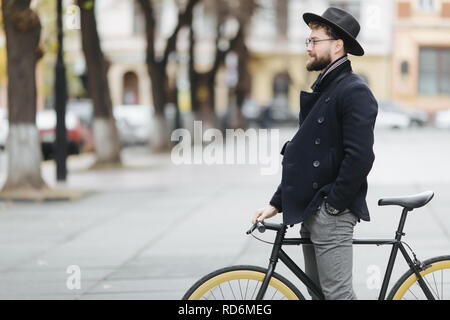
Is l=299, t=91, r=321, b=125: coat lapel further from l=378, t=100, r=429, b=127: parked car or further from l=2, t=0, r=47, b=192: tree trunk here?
l=378, t=100, r=429, b=127: parked car

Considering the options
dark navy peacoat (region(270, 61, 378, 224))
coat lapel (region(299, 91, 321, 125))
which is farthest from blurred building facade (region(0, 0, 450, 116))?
dark navy peacoat (region(270, 61, 378, 224))

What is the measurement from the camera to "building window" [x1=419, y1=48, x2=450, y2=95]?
62.4 meters

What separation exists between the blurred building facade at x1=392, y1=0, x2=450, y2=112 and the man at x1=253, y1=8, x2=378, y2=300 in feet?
193

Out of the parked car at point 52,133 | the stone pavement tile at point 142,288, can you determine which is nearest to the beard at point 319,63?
the stone pavement tile at point 142,288

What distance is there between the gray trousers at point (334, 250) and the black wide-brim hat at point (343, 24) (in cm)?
78

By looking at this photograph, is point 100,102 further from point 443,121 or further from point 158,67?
point 443,121

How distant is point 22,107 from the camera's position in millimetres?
14914

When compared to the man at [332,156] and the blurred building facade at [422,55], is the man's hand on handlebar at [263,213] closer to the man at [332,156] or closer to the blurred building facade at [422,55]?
the man at [332,156]

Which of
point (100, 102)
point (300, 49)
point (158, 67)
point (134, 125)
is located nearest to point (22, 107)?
point (100, 102)

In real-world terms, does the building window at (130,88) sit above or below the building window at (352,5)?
below

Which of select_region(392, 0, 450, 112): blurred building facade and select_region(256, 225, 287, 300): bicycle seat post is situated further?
select_region(392, 0, 450, 112): blurred building facade

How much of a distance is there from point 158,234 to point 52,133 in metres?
17.0

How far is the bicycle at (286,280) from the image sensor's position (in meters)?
4.25
